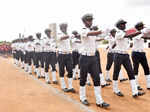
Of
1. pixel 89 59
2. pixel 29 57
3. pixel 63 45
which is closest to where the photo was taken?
pixel 89 59

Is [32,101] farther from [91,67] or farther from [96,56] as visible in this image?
[96,56]

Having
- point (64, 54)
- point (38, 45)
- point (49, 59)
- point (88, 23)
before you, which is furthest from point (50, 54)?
point (88, 23)

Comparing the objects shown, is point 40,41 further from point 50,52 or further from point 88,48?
point 88,48

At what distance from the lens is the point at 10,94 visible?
7117mm

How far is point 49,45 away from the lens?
936 cm

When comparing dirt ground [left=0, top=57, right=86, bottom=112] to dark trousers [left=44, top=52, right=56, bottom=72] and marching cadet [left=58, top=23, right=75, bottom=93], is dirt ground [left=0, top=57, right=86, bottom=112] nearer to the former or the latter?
marching cadet [left=58, top=23, right=75, bottom=93]

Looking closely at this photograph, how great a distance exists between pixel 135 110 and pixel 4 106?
11.3ft

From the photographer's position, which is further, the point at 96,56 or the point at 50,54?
the point at 50,54

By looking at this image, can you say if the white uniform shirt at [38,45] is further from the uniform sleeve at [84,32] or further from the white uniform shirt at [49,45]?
the uniform sleeve at [84,32]

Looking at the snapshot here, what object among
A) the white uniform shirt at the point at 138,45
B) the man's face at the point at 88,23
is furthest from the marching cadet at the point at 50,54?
the man's face at the point at 88,23

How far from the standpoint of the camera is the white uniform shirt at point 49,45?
9011mm

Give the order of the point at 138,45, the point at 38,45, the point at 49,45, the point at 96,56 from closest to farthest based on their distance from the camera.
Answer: the point at 138,45 → the point at 96,56 → the point at 49,45 → the point at 38,45

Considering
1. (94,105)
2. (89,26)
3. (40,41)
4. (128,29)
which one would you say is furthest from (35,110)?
(40,41)

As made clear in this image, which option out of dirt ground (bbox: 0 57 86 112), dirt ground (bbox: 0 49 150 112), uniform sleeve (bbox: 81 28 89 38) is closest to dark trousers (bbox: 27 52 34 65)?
dirt ground (bbox: 0 57 86 112)
